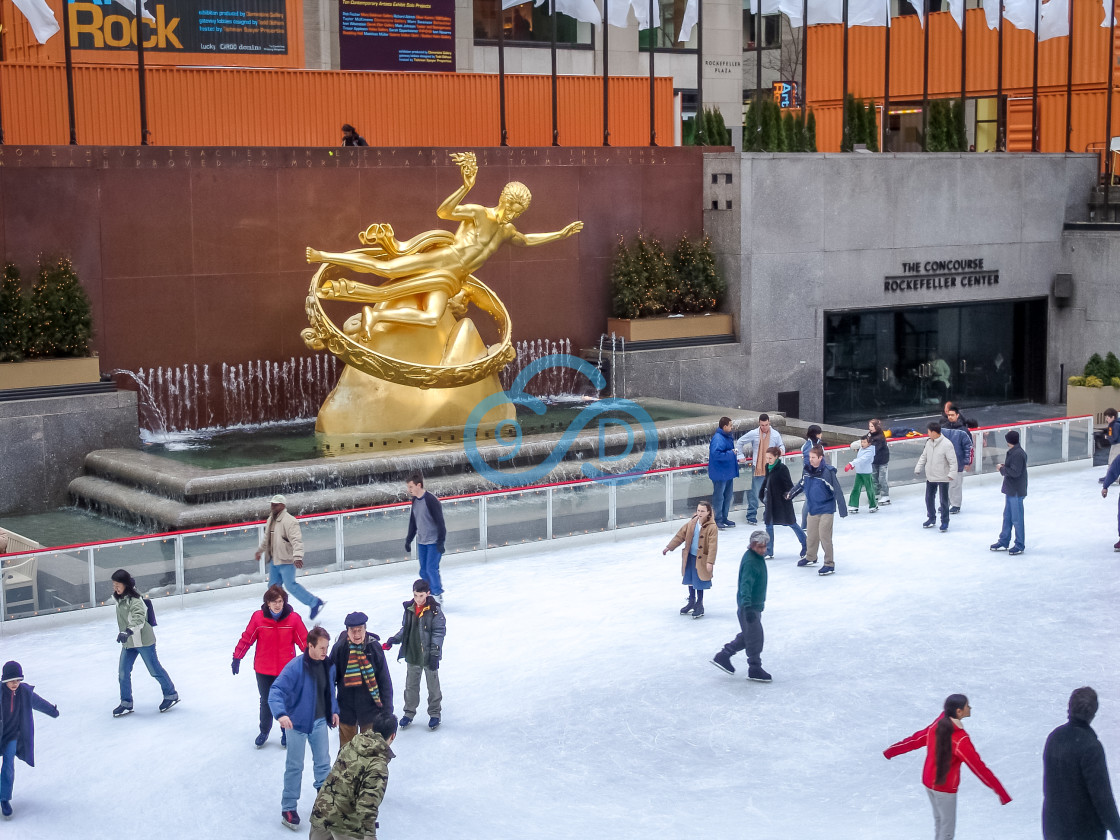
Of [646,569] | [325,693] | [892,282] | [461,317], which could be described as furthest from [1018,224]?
[325,693]

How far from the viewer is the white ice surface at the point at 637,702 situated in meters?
8.76

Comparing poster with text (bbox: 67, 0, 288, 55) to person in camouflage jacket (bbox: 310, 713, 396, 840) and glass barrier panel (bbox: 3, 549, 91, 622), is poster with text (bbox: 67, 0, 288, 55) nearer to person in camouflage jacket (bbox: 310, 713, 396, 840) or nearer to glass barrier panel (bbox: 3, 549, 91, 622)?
glass barrier panel (bbox: 3, 549, 91, 622)

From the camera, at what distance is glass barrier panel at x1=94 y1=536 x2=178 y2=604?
12.8 meters

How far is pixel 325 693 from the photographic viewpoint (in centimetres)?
842

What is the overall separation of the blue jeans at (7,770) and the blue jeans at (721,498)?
29.6 ft

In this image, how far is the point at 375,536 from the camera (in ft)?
46.7

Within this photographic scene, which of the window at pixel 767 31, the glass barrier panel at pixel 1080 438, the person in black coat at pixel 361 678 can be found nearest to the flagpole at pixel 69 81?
the person in black coat at pixel 361 678

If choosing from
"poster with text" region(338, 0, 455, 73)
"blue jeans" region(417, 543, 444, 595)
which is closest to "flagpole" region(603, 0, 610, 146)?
"poster with text" region(338, 0, 455, 73)

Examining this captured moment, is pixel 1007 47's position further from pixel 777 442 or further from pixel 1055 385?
pixel 777 442

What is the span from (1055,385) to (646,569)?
17596 mm

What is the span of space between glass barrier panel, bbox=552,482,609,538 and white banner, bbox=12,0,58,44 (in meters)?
10.2

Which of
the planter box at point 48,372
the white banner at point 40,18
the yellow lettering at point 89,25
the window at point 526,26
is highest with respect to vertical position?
the window at point 526,26

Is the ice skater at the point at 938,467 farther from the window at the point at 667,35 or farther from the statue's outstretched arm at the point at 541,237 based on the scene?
the window at the point at 667,35

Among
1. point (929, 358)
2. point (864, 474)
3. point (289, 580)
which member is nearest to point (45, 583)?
point (289, 580)
